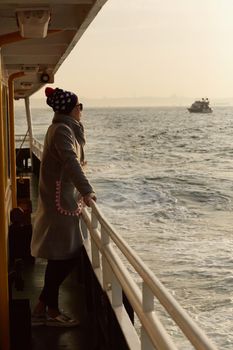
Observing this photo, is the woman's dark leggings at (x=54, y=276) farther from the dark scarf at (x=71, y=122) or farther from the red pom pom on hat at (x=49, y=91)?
the red pom pom on hat at (x=49, y=91)

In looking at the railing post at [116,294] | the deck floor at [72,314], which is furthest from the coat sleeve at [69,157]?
the deck floor at [72,314]

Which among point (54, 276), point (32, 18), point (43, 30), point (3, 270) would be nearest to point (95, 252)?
point (54, 276)

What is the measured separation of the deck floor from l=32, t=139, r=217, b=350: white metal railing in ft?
1.12

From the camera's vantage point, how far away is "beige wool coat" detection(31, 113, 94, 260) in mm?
4793

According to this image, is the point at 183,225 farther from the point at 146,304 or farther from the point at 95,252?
the point at 146,304

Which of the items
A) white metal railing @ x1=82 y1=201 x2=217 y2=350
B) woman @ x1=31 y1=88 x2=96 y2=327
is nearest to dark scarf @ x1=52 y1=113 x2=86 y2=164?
woman @ x1=31 y1=88 x2=96 y2=327

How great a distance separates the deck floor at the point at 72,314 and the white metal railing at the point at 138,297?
1.12ft

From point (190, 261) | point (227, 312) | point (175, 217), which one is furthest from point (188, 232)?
point (227, 312)

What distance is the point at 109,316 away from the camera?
185 inches

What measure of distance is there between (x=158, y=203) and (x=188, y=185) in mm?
9109

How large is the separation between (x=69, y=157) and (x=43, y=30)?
0.99 meters

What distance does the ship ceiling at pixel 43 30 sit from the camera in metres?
3.77

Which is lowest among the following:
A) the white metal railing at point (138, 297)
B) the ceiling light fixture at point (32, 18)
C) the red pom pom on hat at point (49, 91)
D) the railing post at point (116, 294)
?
the railing post at point (116, 294)

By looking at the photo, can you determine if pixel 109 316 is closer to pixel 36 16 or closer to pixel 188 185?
pixel 36 16
